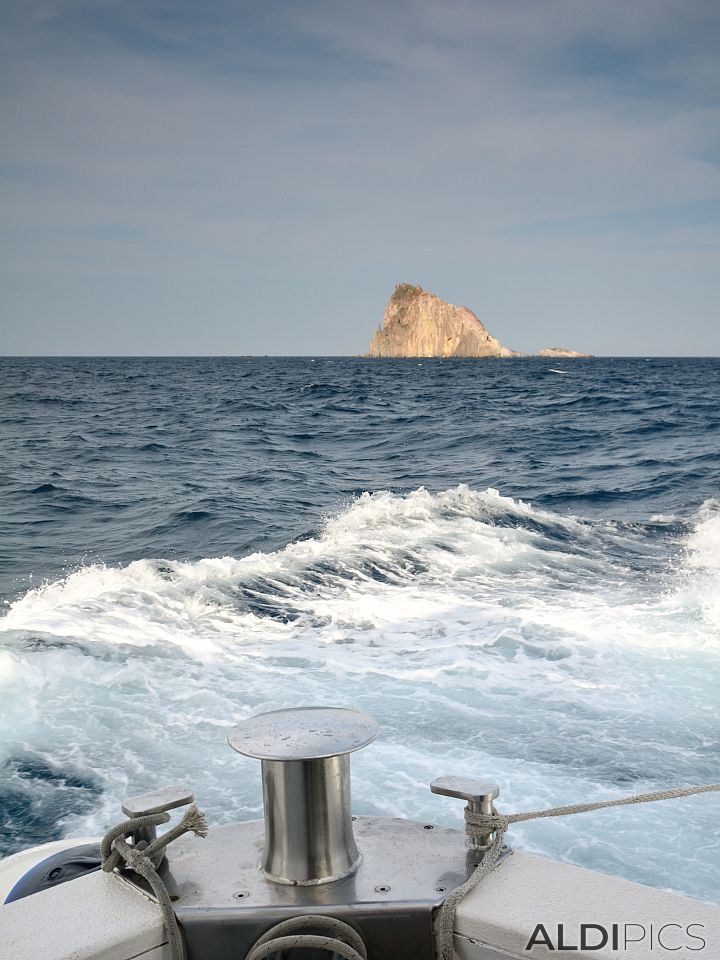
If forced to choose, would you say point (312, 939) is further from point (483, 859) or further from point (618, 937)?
point (618, 937)

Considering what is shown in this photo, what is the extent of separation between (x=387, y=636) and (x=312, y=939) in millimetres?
5398

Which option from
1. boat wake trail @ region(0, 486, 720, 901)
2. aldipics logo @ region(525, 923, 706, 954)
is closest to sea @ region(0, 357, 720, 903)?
boat wake trail @ region(0, 486, 720, 901)

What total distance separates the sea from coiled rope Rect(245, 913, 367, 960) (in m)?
2.68

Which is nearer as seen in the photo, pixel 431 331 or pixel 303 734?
pixel 303 734

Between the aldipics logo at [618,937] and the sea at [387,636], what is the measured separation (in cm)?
255

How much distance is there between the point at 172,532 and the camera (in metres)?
10.6

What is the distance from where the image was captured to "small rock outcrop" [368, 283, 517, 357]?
143 metres

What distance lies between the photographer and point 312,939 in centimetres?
140

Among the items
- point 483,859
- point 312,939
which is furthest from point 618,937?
point 312,939

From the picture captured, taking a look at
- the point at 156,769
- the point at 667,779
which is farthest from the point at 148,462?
the point at 667,779

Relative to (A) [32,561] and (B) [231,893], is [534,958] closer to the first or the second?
(B) [231,893]

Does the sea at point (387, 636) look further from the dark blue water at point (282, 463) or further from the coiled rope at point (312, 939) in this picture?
the coiled rope at point (312, 939)

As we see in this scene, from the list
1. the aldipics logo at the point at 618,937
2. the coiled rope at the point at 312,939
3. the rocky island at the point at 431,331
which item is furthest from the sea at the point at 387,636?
the rocky island at the point at 431,331

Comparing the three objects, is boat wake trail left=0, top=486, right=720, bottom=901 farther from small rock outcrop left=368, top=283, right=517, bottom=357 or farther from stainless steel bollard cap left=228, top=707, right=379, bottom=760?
small rock outcrop left=368, top=283, right=517, bottom=357
